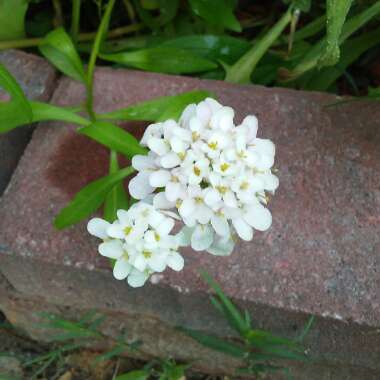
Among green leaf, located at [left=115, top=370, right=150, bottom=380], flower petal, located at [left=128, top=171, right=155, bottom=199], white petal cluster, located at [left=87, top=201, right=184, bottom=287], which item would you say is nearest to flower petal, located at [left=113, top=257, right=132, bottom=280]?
white petal cluster, located at [left=87, top=201, right=184, bottom=287]

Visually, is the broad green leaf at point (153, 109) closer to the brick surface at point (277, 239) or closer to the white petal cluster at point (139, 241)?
the brick surface at point (277, 239)

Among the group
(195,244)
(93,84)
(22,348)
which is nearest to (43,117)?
(93,84)

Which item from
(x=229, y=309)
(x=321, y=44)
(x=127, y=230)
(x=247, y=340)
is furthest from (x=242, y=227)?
(x=321, y=44)

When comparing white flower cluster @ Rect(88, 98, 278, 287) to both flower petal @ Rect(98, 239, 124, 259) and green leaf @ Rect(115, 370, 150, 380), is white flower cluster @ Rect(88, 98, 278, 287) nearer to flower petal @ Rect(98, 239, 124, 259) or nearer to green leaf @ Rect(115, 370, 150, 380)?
flower petal @ Rect(98, 239, 124, 259)

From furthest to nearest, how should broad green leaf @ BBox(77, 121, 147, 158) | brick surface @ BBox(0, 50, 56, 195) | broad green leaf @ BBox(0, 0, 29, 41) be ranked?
broad green leaf @ BBox(0, 0, 29, 41) → brick surface @ BBox(0, 50, 56, 195) → broad green leaf @ BBox(77, 121, 147, 158)

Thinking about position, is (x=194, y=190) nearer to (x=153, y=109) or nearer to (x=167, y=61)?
(x=153, y=109)

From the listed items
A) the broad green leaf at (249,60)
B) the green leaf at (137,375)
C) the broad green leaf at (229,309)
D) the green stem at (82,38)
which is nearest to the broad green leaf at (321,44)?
the broad green leaf at (249,60)

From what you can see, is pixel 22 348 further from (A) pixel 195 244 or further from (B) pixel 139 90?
(A) pixel 195 244
